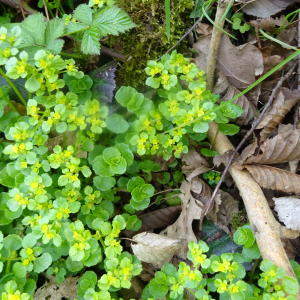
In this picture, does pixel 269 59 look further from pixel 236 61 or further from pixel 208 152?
pixel 208 152

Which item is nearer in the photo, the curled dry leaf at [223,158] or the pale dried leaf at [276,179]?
the pale dried leaf at [276,179]

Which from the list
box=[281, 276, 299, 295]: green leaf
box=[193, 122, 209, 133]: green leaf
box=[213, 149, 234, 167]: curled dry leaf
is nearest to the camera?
box=[281, 276, 299, 295]: green leaf

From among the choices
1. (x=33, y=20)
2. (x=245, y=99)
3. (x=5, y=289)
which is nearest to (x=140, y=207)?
(x=5, y=289)

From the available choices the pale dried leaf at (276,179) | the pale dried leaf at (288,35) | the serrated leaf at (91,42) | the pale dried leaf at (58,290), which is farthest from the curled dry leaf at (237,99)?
the pale dried leaf at (58,290)

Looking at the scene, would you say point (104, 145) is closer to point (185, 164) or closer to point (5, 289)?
point (185, 164)

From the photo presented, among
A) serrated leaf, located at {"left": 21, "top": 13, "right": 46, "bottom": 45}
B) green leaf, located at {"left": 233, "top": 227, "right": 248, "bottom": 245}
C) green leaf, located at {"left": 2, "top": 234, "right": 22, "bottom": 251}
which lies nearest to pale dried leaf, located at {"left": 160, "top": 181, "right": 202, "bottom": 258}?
green leaf, located at {"left": 233, "top": 227, "right": 248, "bottom": 245}

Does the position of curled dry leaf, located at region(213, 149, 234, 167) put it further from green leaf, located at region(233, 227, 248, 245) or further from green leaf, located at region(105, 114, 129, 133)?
green leaf, located at region(105, 114, 129, 133)

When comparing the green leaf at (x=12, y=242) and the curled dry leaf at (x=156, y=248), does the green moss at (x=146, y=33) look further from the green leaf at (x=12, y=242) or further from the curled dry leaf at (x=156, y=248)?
the green leaf at (x=12, y=242)
